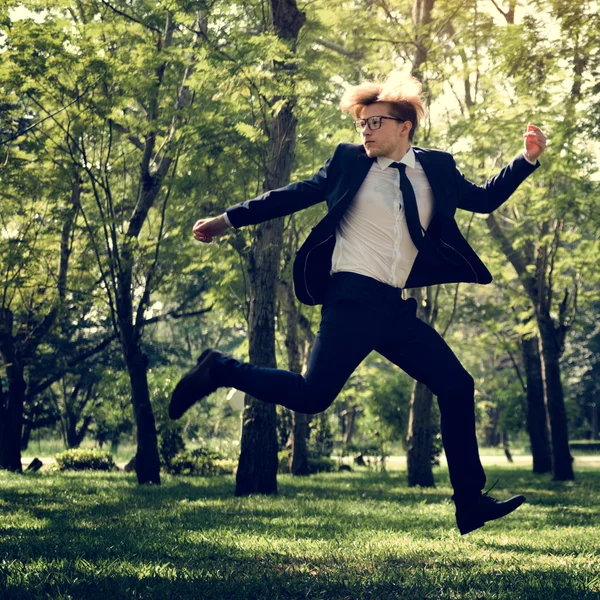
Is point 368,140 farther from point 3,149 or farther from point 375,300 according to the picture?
point 3,149

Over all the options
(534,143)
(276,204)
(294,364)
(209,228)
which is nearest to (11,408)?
(294,364)

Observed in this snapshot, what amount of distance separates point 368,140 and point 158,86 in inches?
419

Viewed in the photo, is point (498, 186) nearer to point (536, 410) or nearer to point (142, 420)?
point (142, 420)

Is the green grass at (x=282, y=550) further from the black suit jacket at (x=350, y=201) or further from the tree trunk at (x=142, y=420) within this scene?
the tree trunk at (x=142, y=420)

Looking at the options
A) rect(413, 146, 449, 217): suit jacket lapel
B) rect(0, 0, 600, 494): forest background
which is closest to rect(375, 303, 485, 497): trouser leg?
rect(413, 146, 449, 217): suit jacket lapel

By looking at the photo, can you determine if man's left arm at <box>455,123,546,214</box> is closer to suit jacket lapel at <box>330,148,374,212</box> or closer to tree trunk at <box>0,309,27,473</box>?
suit jacket lapel at <box>330,148,374,212</box>

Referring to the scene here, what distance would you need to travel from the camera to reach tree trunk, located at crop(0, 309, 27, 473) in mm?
18875

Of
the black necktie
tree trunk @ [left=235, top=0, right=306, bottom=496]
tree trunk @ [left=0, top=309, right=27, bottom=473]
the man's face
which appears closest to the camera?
the black necktie

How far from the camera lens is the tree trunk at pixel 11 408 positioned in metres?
18.9

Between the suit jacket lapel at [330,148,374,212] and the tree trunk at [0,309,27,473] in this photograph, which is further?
the tree trunk at [0,309,27,473]

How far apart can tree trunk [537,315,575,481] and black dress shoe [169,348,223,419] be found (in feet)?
48.4

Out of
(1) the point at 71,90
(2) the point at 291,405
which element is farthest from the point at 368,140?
(1) the point at 71,90

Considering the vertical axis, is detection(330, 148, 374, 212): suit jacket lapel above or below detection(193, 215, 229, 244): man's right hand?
above

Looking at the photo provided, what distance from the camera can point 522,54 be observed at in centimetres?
1368
